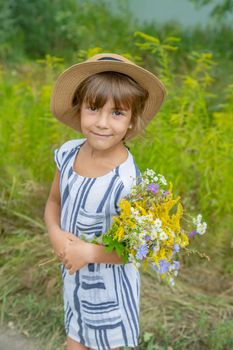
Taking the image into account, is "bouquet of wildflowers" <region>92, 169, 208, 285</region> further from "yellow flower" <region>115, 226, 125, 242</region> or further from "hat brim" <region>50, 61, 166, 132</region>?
"hat brim" <region>50, 61, 166, 132</region>

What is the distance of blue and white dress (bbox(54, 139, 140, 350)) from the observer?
5.82ft

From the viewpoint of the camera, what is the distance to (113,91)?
1721 mm

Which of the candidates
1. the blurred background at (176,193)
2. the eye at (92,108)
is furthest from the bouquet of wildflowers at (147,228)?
the blurred background at (176,193)

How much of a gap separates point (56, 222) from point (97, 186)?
289 millimetres

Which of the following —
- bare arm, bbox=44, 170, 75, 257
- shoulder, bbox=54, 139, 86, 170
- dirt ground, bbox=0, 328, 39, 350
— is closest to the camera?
bare arm, bbox=44, 170, 75, 257

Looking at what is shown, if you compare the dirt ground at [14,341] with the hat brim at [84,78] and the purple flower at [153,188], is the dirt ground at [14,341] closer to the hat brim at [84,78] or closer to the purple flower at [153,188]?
the hat brim at [84,78]

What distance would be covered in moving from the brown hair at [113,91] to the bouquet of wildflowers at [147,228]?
0.23 metres

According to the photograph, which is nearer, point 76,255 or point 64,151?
point 76,255

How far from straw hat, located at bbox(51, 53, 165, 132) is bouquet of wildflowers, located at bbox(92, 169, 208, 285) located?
11.0 inches

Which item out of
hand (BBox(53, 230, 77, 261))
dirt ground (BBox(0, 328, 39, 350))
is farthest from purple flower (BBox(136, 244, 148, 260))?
dirt ground (BBox(0, 328, 39, 350))

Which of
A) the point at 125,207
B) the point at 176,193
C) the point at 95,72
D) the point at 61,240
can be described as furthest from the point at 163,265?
the point at 176,193

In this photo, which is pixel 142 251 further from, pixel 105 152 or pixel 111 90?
pixel 111 90

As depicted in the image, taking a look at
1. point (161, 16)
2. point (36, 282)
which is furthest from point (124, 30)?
point (36, 282)

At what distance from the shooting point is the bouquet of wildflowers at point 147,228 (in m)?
1.64
